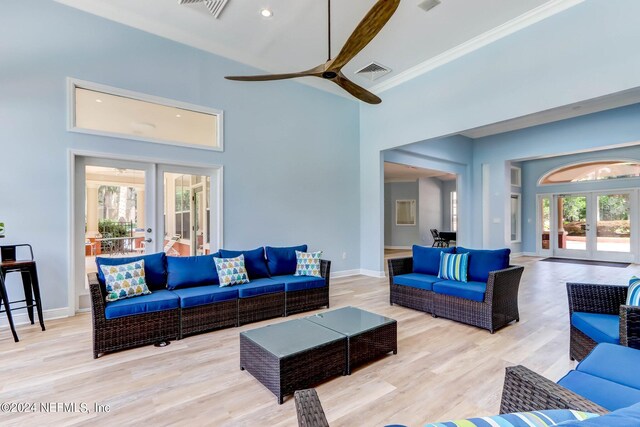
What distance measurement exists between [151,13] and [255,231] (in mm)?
3464

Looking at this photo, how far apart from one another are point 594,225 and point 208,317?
36.0 ft

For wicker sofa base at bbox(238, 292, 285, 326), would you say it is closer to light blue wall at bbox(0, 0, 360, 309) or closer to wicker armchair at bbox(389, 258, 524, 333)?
light blue wall at bbox(0, 0, 360, 309)

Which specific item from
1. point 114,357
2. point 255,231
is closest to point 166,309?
point 114,357

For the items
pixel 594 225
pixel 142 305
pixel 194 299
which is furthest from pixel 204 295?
pixel 594 225

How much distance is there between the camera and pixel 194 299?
3285mm

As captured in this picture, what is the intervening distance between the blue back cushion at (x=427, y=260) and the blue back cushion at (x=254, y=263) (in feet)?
7.17

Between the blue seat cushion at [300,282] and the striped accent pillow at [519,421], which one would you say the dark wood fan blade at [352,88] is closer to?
the blue seat cushion at [300,282]

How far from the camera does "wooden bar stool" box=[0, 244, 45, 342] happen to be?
3.18 metres

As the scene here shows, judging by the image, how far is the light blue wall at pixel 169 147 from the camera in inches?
142

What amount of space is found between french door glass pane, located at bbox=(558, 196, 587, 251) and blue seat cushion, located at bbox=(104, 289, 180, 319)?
11.3 metres

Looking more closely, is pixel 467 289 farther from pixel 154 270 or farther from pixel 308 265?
pixel 154 270

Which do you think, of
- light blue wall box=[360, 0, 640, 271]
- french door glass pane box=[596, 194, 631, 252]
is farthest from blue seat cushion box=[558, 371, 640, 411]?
french door glass pane box=[596, 194, 631, 252]

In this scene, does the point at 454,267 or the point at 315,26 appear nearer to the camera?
the point at 454,267

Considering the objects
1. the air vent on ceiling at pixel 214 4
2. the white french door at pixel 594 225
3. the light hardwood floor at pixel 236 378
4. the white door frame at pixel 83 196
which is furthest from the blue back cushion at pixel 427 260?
the white french door at pixel 594 225
